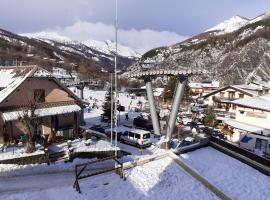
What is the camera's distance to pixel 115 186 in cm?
1803

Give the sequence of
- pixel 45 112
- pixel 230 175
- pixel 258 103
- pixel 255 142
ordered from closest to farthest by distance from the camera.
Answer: pixel 230 175 < pixel 45 112 < pixel 255 142 < pixel 258 103

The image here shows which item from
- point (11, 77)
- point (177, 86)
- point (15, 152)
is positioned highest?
point (11, 77)

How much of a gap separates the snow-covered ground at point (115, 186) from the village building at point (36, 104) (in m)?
7.29

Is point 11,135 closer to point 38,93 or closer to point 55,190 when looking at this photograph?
point 38,93

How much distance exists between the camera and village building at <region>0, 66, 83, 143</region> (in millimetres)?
Result: 26328

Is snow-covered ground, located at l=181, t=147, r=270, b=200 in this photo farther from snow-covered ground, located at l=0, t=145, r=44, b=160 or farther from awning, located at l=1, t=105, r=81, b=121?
awning, located at l=1, t=105, r=81, b=121

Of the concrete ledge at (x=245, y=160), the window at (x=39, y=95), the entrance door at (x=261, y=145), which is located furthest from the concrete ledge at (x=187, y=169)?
the entrance door at (x=261, y=145)

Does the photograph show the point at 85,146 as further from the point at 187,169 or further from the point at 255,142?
the point at 255,142

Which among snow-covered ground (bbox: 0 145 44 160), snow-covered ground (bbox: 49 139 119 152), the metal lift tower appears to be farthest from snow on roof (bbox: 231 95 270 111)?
snow-covered ground (bbox: 0 145 44 160)

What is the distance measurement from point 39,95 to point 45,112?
6.69 feet

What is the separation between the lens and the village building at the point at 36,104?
86.4 ft

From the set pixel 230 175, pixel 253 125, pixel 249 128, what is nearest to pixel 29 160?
pixel 230 175

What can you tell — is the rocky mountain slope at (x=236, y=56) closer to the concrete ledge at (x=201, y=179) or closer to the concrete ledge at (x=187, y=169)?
the concrete ledge at (x=187, y=169)

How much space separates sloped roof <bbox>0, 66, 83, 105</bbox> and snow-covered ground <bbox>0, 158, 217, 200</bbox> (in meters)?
10.8
